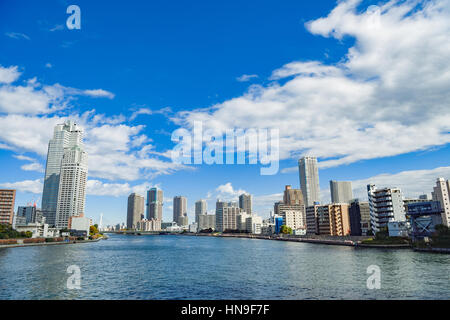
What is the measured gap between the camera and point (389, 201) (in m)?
131

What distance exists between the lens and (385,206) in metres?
132

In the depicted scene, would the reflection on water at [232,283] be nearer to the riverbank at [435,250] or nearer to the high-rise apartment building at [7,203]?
the riverbank at [435,250]

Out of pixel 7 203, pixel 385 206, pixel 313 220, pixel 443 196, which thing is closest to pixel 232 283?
pixel 385 206

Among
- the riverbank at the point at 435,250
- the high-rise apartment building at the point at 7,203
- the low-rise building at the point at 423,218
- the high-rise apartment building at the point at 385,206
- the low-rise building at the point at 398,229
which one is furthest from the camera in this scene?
the high-rise apartment building at the point at 7,203

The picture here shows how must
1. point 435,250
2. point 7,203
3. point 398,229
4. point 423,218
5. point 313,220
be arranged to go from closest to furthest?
point 435,250, point 423,218, point 398,229, point 7,203, point 313,220

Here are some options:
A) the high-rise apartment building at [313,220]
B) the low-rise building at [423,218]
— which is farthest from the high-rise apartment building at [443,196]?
the high-rise apartment building at [313,220]

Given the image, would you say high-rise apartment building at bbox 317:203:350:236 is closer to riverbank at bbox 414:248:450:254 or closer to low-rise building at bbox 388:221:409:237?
low-rise building at bbox 388:221:409:237

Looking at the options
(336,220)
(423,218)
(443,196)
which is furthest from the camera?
(336,220)

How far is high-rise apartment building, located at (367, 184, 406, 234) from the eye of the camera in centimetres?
12900

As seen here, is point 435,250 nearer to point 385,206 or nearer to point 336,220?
point 385,206

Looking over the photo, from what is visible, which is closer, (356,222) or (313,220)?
(356,222)

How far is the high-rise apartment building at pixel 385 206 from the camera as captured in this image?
129m
